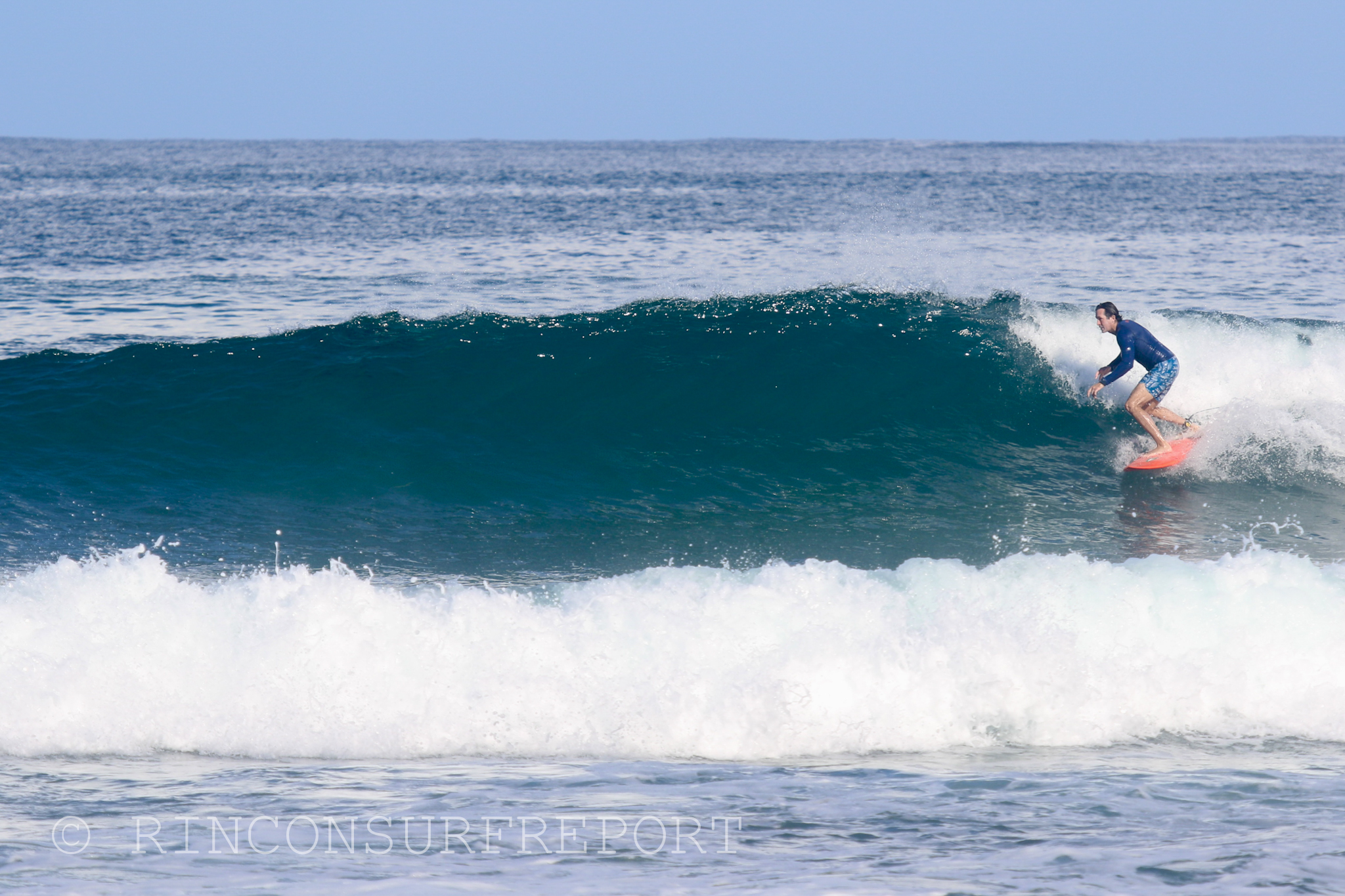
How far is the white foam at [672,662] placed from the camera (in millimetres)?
5488

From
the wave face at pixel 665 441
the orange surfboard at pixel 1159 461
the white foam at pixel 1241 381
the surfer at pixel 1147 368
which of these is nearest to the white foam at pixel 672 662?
the wave face at pixel 665 441

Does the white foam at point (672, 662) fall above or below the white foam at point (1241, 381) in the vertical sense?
below

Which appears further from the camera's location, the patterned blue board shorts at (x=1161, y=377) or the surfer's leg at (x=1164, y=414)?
the surfer's leg at (x=1164, y=414)

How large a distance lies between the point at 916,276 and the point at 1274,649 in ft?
48.0

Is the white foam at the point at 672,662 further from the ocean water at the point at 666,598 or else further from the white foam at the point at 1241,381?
the white foam at the point at 1241,381

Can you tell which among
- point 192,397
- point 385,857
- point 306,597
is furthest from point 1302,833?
point 192,397

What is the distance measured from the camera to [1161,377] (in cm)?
1008

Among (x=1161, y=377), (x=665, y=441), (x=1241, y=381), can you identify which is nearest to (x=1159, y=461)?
(x=1161, y=377)

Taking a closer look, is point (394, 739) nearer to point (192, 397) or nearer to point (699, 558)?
point (699, 558)

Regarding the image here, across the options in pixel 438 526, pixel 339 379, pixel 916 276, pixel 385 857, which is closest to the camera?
pixel 385 857

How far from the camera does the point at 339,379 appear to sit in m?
12.0

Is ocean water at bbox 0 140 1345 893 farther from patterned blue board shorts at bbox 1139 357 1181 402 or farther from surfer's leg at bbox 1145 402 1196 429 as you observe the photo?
patterned blue board shorts at bbox 1139 357 1181 402

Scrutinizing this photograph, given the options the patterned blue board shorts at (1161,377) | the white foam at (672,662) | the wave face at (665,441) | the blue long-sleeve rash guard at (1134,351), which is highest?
the blue long-sleeve rash guard at (1134,351)

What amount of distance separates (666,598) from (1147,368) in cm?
626
